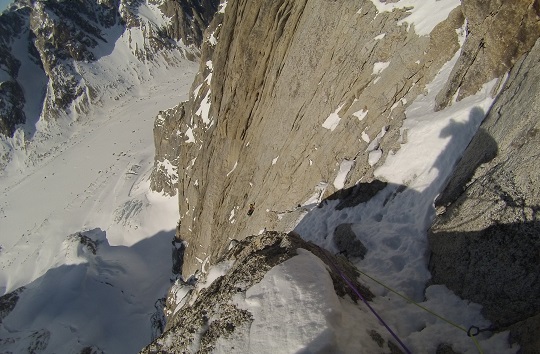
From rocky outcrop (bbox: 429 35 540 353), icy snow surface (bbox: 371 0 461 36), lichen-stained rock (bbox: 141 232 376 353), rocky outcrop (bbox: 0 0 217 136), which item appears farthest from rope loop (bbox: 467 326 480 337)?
rocky outcrop (bbox: 0 0 217 136)

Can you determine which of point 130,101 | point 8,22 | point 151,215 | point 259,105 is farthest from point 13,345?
point 8,22

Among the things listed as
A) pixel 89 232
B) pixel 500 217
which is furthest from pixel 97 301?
pixel 500 217

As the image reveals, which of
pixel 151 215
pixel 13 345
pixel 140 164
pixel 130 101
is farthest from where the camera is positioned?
pixel 130 101

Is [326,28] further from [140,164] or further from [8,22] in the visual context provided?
[8,22]

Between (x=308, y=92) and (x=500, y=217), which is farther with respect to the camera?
(x=308, y=92)

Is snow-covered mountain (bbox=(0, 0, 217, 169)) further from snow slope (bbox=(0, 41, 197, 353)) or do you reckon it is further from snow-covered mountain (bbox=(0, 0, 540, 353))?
snow-covered mountain (bbox=(0, 0, 540, 353))

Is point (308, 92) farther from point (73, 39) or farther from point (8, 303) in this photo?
point (73, 39)
